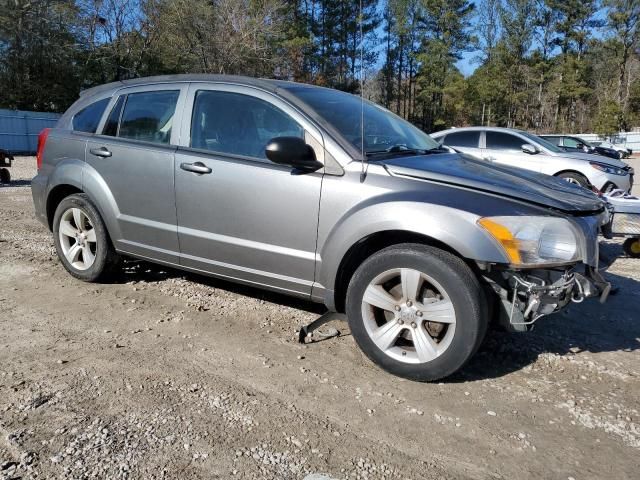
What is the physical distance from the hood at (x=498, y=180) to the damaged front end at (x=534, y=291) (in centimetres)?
38

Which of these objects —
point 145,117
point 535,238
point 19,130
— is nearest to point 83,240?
point 145,117

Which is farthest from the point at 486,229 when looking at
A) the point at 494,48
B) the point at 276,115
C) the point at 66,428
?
the point at 494,48

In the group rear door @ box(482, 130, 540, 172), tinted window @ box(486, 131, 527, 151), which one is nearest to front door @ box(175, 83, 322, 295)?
rear door @ box(482, 130, 540, 172)

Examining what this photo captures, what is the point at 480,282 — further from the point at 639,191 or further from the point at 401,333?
the point at 639,191

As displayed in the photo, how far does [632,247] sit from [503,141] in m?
4.87

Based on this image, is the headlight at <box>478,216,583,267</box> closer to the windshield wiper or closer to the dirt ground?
the dirt ground

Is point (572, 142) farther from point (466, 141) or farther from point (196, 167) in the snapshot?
point (196, 167)

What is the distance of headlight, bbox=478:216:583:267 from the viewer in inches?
110

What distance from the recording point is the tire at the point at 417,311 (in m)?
2.88

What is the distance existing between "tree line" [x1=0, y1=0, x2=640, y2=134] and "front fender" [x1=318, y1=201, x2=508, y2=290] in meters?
29.2

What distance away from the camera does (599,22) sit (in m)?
48.1

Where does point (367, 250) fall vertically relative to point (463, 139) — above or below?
below

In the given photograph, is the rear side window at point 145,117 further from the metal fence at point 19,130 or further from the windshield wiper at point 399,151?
the metal fence at point 19,130

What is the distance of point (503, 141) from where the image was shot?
10.7 metres
